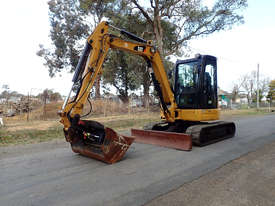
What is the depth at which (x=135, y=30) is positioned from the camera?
21.0 metres

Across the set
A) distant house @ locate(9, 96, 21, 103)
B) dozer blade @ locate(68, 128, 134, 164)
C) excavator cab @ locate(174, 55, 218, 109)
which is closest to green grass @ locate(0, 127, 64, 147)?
dozer blade @ locate(68, 128, 134, 164)

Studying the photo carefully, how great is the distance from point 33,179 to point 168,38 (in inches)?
805

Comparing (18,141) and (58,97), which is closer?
(18,141)

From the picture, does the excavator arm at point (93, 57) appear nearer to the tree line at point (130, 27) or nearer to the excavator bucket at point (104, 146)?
the excavator bucket at point (104, 146)

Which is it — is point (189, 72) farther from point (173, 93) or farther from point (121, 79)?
point (121, 79)

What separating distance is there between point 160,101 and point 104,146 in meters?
2.82

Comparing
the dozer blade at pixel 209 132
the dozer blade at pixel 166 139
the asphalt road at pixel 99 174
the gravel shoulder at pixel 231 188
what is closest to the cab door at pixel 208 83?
the dozer blade at pixel 209 132

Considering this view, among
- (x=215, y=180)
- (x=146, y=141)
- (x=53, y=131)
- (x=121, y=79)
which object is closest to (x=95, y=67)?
(x=146, y=141)

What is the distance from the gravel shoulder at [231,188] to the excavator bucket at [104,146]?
171 centimetres

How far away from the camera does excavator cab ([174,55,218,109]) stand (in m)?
6.21

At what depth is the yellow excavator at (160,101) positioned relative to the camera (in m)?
4.36

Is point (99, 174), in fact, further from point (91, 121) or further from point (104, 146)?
point (91, 121)

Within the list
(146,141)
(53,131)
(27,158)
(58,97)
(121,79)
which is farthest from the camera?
(121,79)

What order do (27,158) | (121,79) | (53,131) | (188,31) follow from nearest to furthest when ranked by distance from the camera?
(27,158), (53,131), (188,31), (121,79)
